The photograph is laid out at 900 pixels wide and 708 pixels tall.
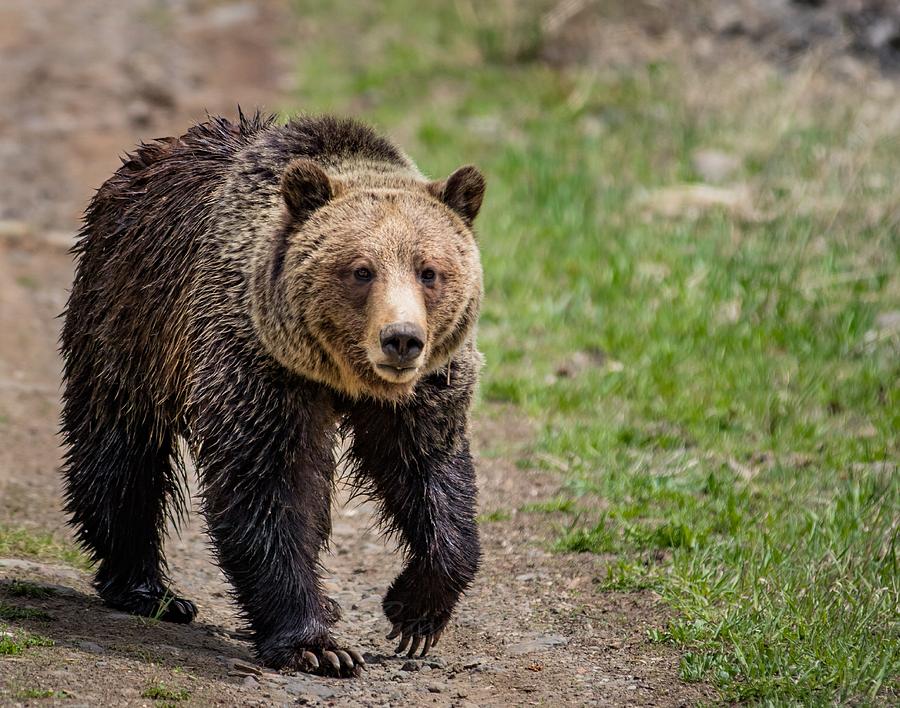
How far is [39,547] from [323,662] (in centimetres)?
186

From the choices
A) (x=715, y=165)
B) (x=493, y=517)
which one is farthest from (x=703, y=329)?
(x=715, y=165)

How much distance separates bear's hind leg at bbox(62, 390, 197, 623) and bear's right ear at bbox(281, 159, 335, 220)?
122 cm

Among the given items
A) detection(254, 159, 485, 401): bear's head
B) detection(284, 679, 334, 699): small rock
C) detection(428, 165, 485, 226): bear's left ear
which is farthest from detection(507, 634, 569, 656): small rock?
detection(428, 165, 485, 226): bear's left ear

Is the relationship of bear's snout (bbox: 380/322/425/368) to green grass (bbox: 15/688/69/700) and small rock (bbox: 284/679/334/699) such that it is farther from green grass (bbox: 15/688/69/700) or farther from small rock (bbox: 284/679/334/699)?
green grass (bbox: 15/688/69/700)

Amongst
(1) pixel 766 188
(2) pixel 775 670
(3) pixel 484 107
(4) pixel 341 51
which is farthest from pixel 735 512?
(4) pixel 341 51

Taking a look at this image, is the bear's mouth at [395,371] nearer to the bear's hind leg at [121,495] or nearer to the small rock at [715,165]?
the bear's hind leg at [121,495]

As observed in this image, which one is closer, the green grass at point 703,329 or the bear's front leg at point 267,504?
the bear's front leg at point 267,504

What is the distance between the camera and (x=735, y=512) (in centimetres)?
632

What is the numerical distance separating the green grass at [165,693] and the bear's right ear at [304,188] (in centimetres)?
170

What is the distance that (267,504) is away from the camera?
15.6 ft

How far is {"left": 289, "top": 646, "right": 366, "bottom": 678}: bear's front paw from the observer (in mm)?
4746

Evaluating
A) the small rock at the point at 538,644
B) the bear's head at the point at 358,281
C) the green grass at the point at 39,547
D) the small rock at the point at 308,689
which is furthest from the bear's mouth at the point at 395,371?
the green grass at the point at 39,547

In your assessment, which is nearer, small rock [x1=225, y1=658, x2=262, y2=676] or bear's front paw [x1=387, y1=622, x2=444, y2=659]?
small rock [x1=225, y1=658, x2=262, y2=676]

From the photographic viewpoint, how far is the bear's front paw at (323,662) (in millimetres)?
4746
